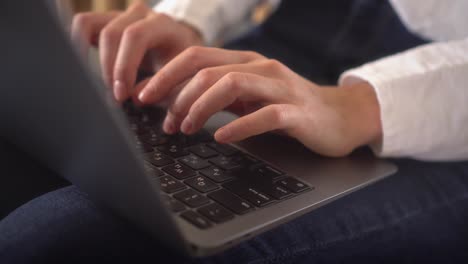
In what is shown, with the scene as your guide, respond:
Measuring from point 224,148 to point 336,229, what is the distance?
0.40 feet

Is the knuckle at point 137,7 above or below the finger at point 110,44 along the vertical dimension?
above

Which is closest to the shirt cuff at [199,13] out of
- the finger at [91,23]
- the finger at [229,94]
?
the finger at [91,23]

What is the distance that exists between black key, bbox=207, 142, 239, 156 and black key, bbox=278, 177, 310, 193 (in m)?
0.06

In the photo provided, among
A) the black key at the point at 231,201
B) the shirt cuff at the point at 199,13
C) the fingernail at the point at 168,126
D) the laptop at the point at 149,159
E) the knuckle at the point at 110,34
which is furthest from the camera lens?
the shirt cuff at the point at 199,13

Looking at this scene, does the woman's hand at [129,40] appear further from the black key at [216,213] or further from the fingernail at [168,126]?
the black key at [216,213]

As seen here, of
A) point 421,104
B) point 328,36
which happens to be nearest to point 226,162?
point 421,104

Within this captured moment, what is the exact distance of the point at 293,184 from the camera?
381mm

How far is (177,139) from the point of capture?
43 centimetres

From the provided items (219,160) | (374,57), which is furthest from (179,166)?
(374,57)

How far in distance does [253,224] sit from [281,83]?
0.17 m

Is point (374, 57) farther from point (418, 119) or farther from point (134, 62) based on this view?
point (134, 62)

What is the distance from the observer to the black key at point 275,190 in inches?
14.0

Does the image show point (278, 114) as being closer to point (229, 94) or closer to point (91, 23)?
point (229, 94)

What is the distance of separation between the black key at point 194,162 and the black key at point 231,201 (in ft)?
0.14
